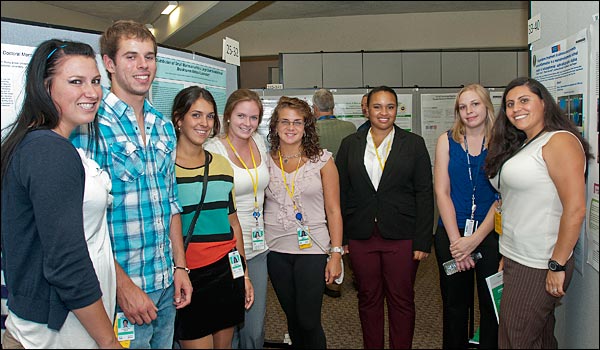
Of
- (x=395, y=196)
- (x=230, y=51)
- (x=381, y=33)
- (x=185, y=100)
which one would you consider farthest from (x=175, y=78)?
(x=381, y=33)

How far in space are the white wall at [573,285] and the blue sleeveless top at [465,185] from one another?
1.49 feet

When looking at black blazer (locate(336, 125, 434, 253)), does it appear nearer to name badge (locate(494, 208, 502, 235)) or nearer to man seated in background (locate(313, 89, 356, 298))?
name badge (locate(494, 208, 502, 235))

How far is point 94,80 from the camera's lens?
1.29m

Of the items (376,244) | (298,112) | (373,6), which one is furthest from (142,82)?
(373,6)

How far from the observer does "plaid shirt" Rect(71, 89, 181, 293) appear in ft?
4.87

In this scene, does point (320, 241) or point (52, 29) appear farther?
point (320, 241)

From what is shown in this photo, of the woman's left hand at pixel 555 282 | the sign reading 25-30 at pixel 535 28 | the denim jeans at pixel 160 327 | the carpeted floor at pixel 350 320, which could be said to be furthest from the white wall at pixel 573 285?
the denim jeans at pixel 160 327

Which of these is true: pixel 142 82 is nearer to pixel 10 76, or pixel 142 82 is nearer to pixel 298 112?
pixel 10 76

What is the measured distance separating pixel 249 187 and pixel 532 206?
1.13 meters

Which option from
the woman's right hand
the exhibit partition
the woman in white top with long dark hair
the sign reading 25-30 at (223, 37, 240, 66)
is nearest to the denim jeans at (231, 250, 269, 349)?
the woman in white top with long dark hair

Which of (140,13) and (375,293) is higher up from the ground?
(140,13)

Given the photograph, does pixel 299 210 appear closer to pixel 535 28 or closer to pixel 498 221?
pixel 498 221

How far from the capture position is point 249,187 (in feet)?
6.94

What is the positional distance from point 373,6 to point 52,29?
612 cm
